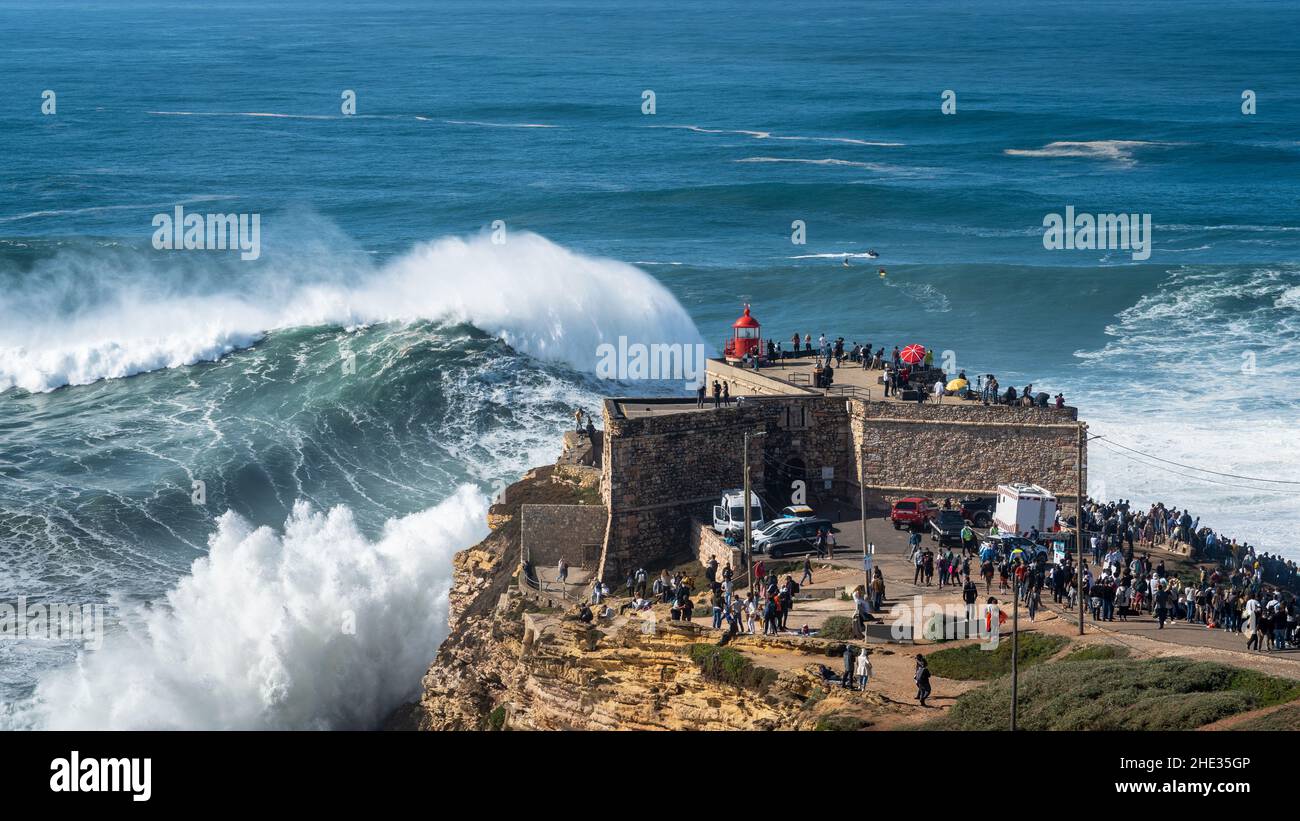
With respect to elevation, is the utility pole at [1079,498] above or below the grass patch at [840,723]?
above

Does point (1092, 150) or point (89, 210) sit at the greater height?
point (1092, 150)

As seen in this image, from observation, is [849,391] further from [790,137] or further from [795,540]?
[790,137]

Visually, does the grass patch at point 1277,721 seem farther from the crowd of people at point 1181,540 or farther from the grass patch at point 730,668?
the crowd of people at point 1181,540

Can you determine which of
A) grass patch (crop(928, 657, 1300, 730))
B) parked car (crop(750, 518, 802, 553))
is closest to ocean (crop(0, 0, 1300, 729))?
parked car (crop(750, 518, 802, 553))

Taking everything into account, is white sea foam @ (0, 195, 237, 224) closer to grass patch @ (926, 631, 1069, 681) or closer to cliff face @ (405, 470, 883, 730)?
cliff face @ (405, 470, 883, 730)

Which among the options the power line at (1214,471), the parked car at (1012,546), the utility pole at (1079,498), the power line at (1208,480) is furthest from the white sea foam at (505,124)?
the parked car at (1012,546)

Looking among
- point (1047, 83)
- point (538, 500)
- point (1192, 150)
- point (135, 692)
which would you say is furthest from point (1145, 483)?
point (1047, 83)

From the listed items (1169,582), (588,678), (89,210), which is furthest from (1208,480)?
(89,210)

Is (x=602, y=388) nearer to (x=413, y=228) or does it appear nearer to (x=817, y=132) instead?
(x=413, y=228)
